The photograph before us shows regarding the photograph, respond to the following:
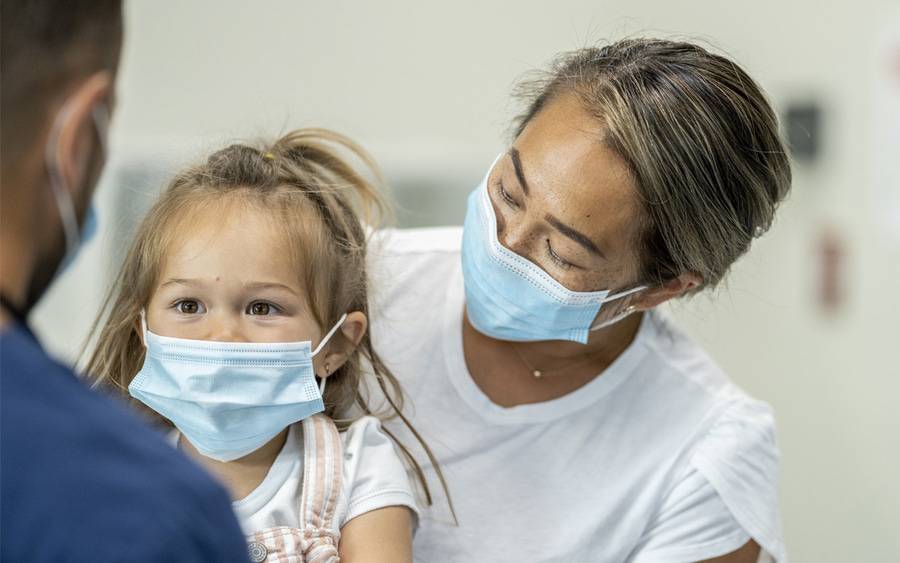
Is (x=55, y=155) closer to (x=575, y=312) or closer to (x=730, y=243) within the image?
(x=575, y=312)

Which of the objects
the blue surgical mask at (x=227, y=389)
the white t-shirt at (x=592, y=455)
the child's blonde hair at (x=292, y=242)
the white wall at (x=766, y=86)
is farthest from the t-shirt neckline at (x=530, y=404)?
the white wall at (x=766, y=86)

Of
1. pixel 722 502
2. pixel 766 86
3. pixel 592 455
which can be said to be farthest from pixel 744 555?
pixel 766 86

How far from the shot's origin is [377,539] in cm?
133

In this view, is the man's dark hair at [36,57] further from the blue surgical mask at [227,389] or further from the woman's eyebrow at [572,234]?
the woman's eyebrow at [572,234]

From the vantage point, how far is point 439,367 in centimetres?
162

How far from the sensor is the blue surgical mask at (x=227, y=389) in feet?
4.17

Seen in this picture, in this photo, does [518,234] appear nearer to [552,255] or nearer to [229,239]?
[552,255]

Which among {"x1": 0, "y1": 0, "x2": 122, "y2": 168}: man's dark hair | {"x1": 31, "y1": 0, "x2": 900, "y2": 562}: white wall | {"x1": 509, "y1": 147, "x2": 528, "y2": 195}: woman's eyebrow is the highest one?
{"x1": 0, "y1": 0, "x2": 122, "y2": 168}: man's dark hair

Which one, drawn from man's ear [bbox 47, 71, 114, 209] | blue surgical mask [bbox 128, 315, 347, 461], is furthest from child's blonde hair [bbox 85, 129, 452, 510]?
man's ear [bbox 47, 71, 114, 209]

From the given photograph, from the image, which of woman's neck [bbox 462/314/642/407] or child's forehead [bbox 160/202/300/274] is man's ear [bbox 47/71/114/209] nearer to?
child's forehead [bbox 160/202/300/274]

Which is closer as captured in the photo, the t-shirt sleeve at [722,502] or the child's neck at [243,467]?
the child's neck at [243,467]

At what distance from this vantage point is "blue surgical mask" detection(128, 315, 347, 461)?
127 centimetres

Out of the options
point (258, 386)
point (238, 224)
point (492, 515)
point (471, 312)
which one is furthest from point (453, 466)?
point (238, 224)

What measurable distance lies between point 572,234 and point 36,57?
0.85 metres
